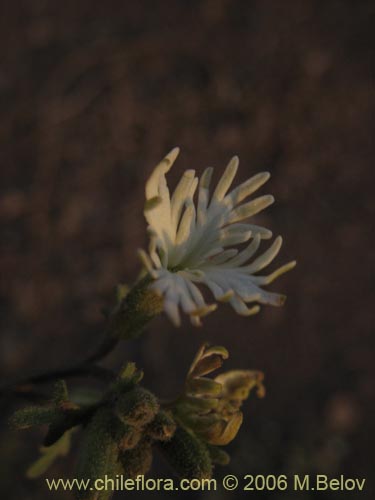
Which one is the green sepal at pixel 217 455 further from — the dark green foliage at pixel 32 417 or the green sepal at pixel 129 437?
the dark green foliage at pixel 32 417

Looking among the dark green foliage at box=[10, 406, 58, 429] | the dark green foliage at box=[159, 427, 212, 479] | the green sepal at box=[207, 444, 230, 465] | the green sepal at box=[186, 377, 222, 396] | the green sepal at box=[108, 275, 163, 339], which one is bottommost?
the green sepal at box=[207, 444, 230, 465]

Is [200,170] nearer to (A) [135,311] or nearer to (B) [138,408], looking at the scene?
(A) [135,311]

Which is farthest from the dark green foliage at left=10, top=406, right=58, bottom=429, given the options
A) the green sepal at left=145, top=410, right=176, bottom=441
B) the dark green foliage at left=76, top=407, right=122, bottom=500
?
the green sepal at left=145, top=410, right=176, bottom=441

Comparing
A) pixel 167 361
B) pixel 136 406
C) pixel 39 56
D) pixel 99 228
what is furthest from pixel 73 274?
pixel 136 406

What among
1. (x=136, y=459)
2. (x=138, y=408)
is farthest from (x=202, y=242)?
(x=136, y=459)

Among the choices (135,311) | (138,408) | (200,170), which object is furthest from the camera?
(200,170)

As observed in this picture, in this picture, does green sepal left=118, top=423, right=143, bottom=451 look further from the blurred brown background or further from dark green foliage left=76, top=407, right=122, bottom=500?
the blurred brown background
